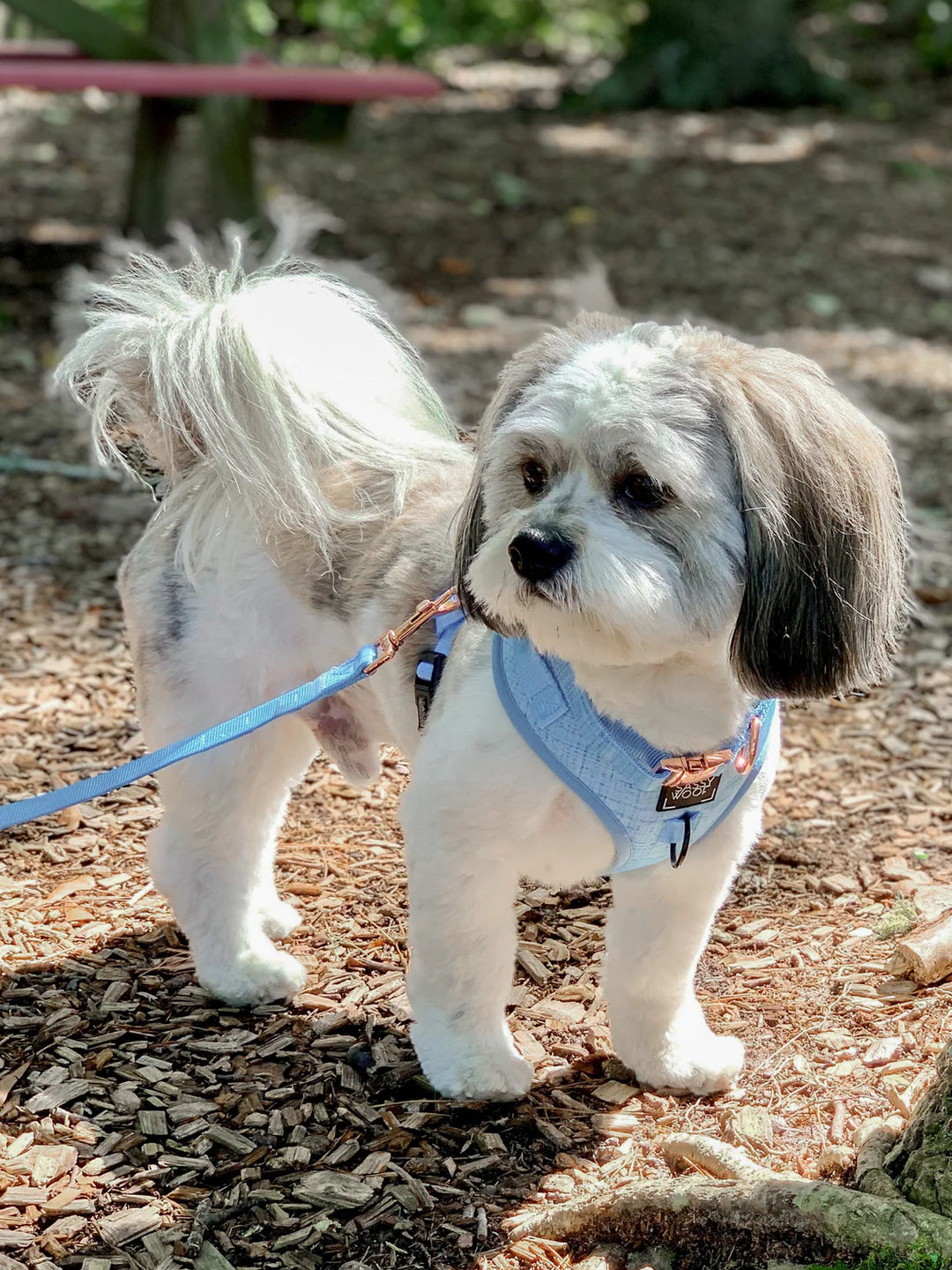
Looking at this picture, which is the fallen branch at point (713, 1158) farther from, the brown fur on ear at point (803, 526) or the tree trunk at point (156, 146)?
the tree trunk at point (156, 146)

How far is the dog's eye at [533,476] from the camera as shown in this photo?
2484 millimetres

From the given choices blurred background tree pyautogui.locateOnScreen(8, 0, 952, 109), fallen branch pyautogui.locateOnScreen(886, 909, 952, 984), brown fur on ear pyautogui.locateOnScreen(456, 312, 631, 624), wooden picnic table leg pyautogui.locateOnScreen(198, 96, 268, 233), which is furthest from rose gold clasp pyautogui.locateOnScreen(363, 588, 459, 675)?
blurred background tree pyautogui.locateOnScreen(8, 0, 952, 109)

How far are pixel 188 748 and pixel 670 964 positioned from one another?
104 cm

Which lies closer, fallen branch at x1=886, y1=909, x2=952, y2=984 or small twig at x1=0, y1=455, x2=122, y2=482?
fallen branch at x1=886, y1=909, x2=952, y2=984

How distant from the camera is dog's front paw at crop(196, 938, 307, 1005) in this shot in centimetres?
332

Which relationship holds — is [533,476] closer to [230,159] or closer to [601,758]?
[601,758]

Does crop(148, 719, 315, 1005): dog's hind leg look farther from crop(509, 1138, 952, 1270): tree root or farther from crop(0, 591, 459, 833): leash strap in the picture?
crop(509, 1138, 952, 1270): tree root

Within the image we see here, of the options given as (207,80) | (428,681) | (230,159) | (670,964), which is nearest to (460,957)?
(670,964)

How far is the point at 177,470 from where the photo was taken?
316 centimetres

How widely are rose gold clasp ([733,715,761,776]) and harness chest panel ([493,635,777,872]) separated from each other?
0.04 ft

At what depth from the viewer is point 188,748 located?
8.72ft

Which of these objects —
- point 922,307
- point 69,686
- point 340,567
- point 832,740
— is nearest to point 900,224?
point 922,307

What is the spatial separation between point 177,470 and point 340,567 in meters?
0.42

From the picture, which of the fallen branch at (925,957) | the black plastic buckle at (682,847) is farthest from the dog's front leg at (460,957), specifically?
the fallen branch at (925,957)
